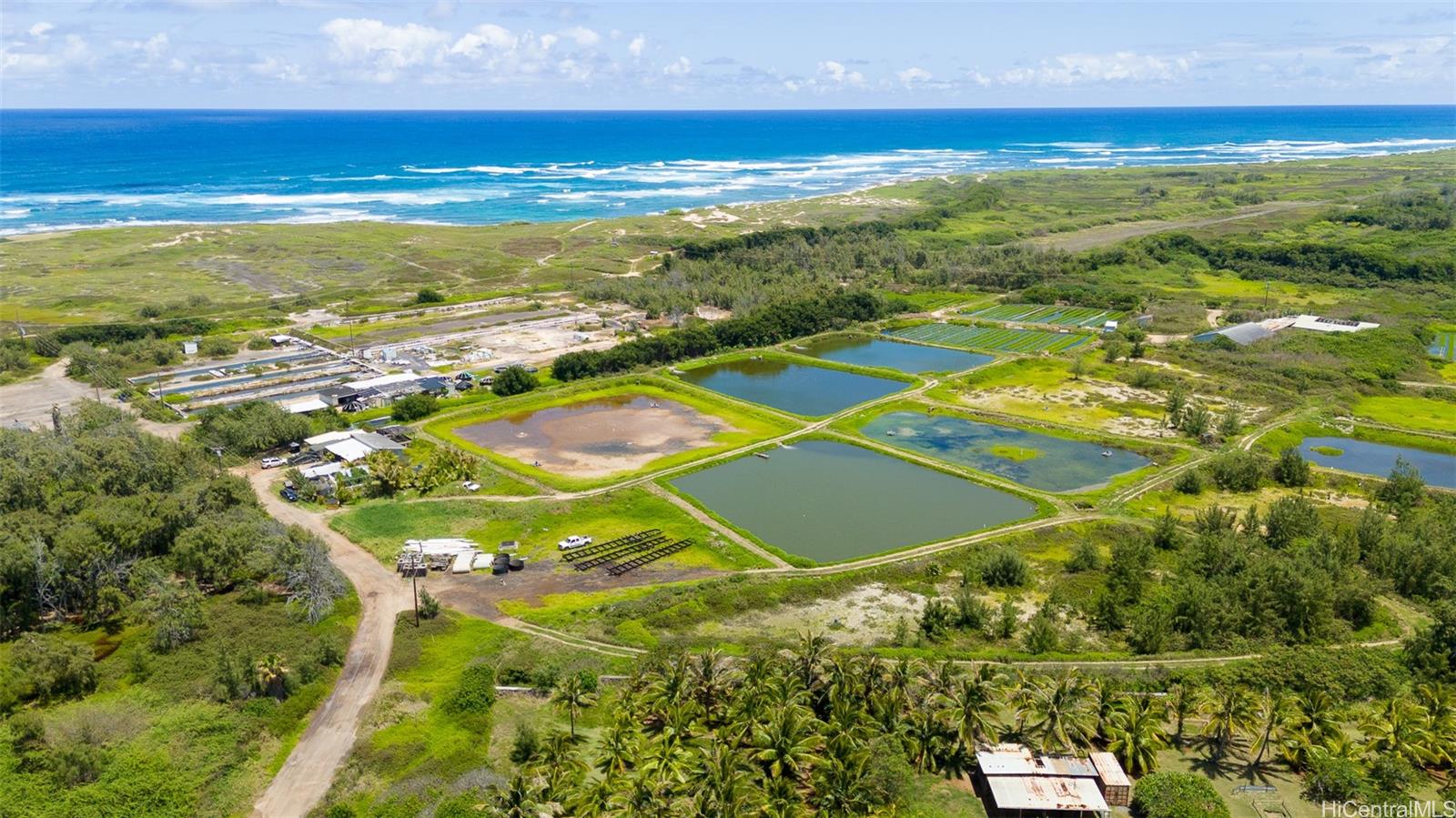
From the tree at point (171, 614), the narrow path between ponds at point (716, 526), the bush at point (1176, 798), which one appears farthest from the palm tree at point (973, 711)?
the tree at point (171, 614)

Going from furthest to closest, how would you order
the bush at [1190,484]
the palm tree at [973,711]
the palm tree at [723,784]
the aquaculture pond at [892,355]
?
the aquaculture pond at [892,355] → the bush at [1190,484] → the palm tree at [973,711] → the palm tree at [723,784]

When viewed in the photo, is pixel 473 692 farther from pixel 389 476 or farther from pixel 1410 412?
pixel 1410 412

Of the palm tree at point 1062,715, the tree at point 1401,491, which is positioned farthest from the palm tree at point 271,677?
the tree at point 1401,491

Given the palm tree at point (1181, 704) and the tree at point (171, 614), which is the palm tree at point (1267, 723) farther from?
the tree at point (171, 614)

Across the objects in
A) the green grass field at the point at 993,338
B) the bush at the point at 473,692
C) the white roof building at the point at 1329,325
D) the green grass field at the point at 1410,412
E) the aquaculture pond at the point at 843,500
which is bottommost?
the bush at the point at 473,692

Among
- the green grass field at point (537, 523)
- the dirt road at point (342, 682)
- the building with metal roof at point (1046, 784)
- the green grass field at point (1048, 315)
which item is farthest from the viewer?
the green grass field at point (1048, 315)

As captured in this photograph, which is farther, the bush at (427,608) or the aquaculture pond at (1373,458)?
the aquaculture pond at (1373,458)

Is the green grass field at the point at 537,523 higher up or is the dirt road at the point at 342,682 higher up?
the green grass field at the point at 537,523
